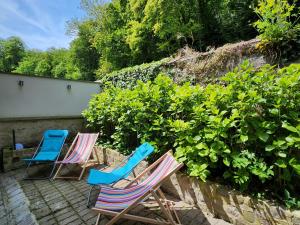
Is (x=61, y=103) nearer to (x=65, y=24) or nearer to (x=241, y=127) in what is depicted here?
(x=241, y=127)

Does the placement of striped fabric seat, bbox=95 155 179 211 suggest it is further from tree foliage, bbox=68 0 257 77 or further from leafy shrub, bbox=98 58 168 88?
tree foliage, bbox=68 0 257 77

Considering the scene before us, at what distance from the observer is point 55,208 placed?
113 inches

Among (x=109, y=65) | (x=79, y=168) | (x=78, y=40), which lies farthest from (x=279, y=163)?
(x=78, y=40)

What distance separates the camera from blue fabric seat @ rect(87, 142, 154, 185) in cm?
288

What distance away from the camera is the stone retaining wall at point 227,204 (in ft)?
6.81

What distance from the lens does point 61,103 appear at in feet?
22.3

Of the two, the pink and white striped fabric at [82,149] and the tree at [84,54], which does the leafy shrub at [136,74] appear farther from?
the tree at [84,54]

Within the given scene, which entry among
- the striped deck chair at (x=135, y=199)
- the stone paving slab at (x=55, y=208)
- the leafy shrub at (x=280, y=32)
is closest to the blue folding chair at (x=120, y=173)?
the striped deck chair at (x=135, y=199)

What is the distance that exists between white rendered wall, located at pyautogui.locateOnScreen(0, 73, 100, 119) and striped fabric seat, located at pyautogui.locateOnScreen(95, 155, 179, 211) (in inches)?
187

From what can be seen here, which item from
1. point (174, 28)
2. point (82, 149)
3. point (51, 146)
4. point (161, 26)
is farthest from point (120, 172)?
point (174, 28)

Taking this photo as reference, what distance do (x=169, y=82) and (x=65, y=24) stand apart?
20581 mm

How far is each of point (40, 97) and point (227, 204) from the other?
627 cm

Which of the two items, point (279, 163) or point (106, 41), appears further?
point (106, 41)

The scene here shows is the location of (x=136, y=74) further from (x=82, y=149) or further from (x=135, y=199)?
(x=135, y=199)
